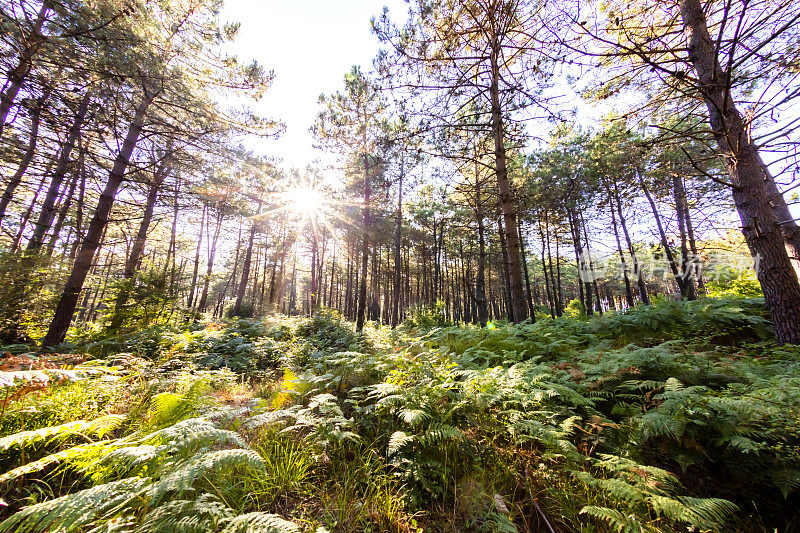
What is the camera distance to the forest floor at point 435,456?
6.19ft

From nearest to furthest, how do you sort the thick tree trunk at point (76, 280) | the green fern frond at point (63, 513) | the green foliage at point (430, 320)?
the green fern frond at point (63, 513), the thick tree trunk at point (76, 280), the green foliage at point (430, 320)

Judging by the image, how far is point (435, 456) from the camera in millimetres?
2703

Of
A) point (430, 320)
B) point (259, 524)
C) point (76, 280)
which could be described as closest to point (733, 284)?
point (430, 320)

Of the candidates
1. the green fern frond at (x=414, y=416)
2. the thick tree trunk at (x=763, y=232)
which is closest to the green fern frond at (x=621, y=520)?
the green fern frond at (x=414, y=416)

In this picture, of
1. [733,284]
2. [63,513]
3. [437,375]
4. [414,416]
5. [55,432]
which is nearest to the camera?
[63,513]

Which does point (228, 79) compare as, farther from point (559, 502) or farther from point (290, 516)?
point (559, 502)

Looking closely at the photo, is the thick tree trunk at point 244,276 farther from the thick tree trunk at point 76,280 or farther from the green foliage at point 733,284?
the green foliage at point 733,284

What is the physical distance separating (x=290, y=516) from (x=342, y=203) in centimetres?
1768

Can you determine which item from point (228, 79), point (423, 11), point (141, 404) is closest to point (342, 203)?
point (228, 79)

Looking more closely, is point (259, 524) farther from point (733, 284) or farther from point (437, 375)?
point (733, 284)

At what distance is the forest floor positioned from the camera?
1.89 metres

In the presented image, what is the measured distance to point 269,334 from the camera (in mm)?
10484

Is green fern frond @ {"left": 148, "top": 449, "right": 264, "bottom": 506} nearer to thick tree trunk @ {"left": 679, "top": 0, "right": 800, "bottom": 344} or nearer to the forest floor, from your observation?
the forest floor

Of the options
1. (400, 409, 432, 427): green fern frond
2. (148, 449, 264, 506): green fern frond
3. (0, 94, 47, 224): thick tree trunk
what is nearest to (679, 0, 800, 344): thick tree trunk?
(400, 409, 432, 427): green fern frond
